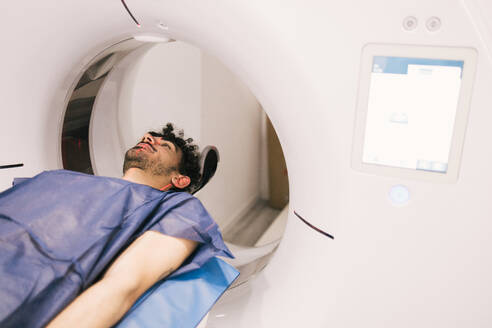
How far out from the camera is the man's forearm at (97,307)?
2.38 feet

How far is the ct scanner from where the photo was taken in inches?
26.9

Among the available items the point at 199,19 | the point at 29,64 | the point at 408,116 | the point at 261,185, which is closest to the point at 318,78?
the point at 408,116

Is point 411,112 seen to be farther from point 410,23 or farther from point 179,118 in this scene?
point 179,118

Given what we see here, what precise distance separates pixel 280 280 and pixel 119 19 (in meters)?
0.73

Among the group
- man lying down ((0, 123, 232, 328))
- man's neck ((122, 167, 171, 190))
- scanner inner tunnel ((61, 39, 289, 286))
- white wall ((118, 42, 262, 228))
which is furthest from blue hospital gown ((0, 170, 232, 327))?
white wall ((118, 42, 262, 228))

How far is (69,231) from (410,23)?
30.8 inches

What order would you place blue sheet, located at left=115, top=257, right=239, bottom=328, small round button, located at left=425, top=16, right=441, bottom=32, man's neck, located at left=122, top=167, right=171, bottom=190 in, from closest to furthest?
small round button, located at left=425, top=16, right=441, bottom=32, blue sheet, located at left=115, top=257, right=239, bottom=328, man's neck, located at left=122, top=167, right=171, bottom=190

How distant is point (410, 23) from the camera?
678 mm

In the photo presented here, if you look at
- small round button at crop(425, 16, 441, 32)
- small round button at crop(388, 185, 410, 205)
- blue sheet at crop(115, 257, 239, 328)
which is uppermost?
small round button at crop(425, 16, 441, 32)

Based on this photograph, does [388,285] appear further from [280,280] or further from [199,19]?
[199,19]

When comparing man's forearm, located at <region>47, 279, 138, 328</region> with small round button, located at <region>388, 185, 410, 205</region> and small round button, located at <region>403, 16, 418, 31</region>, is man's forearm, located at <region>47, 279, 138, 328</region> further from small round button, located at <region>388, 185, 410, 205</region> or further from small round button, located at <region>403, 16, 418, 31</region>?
small round button, located at <region>403, 16, 418, 31</region>

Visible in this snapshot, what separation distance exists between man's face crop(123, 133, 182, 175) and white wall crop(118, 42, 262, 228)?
212mm

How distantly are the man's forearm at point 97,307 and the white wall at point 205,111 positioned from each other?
79 cm

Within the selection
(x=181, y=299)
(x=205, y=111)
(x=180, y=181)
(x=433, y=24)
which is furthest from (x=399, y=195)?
(x=205, y=111)
